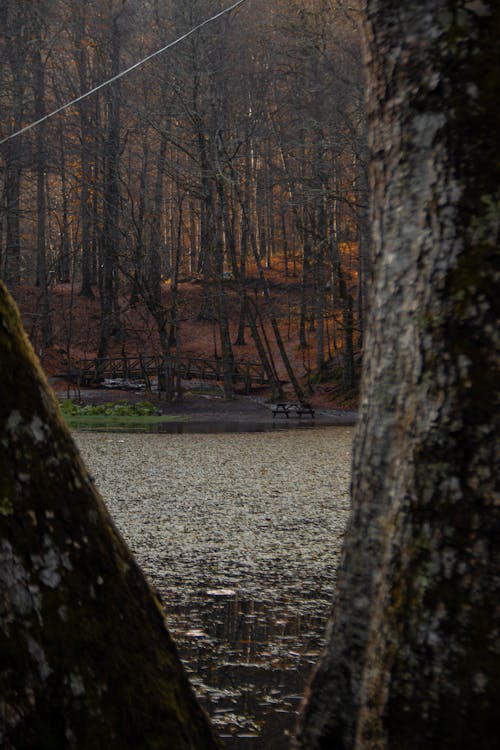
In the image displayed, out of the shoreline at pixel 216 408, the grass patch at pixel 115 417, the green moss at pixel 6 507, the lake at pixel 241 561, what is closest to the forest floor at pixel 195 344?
the shoreline at pixel 216 408

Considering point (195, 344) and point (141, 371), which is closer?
point (141, 371)

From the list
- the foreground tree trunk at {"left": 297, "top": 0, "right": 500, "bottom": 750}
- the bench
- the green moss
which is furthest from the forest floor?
the green moss

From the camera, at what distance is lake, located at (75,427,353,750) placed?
3.08 meters

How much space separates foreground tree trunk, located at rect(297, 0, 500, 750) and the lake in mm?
1008

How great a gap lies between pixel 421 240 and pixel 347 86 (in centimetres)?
2061

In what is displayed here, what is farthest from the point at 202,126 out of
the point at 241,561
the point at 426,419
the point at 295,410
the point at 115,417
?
the point at 426,419

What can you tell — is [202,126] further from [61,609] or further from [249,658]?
[61,609]

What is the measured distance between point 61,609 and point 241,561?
3588 mm

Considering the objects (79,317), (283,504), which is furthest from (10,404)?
(79,317)

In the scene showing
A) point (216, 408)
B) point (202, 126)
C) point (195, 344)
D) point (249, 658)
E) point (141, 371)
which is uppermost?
point (202, 126)

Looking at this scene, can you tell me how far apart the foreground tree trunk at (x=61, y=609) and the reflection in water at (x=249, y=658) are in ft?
3.79

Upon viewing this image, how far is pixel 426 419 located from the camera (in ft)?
5.80

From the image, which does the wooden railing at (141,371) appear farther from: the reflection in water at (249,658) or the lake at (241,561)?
the reflection in water at (249,658)

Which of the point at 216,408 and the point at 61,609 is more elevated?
the point at 61,609
